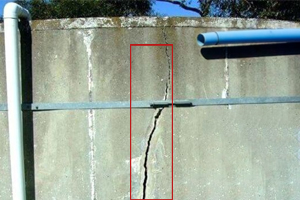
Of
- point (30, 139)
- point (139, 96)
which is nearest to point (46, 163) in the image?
point (30, 139)

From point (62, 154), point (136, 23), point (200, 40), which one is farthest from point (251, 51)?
point (62, 154)

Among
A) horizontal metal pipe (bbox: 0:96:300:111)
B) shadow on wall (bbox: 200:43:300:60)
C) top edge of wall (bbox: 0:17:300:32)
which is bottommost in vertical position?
horizontal metal pipe (bbox: 0:96:300:111)

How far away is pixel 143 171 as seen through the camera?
272cm

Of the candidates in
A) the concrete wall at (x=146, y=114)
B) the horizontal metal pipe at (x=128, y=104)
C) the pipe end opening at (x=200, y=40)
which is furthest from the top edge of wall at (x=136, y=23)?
the horizontal metal pipe at (x=128, y=104)

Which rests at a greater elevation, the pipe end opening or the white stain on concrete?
the pipe end opening

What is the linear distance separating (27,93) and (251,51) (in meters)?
2.01

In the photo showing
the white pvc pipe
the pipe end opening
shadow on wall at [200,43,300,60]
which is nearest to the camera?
the white pvc pipe

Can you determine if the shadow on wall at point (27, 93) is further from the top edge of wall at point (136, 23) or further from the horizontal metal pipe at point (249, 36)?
the horizontal metal pipe at point (249, 36)

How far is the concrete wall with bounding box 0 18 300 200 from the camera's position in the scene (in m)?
2.64

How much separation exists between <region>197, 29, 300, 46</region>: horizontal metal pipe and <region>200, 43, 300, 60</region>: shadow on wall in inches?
4.7

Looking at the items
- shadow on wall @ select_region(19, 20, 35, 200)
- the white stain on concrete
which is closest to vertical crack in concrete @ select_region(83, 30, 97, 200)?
the white stain on concrete

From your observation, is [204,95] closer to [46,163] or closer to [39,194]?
[46,163]

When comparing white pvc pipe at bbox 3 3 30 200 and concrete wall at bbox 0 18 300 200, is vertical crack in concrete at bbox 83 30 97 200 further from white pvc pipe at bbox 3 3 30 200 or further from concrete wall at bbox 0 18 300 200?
white pvc pipe at bbox 3 3 30 200

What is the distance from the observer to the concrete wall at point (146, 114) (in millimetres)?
2643
